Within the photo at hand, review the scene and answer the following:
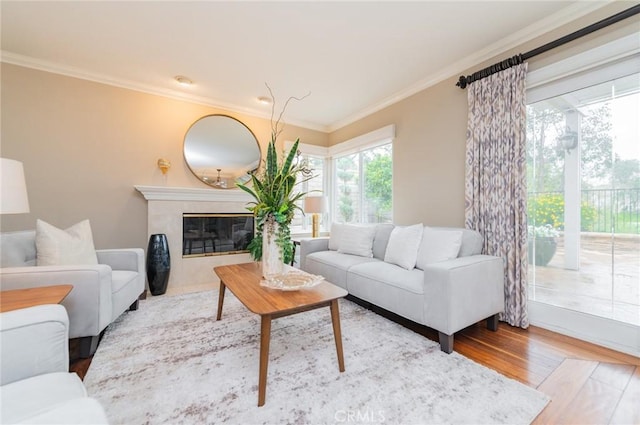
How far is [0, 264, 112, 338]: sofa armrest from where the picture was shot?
5.14 feet

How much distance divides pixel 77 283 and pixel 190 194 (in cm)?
192

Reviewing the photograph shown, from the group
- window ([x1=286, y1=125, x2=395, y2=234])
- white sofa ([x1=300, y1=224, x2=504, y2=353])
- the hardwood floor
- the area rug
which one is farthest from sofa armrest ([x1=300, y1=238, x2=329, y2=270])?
the hardwood floor

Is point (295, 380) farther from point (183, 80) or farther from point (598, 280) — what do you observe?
point (183, 80)

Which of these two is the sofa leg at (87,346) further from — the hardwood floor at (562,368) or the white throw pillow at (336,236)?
the white throw pillow at (336,236)

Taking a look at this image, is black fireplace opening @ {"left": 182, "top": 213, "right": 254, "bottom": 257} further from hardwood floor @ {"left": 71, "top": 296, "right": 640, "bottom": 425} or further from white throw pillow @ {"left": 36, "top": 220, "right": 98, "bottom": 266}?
hardwood floor @ {"left": 71, "top": 296, "right": 640, "bottom": 425}

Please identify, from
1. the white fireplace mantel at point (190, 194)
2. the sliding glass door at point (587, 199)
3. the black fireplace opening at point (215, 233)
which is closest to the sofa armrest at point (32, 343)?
the white fireplace mantel at point (190, 194)

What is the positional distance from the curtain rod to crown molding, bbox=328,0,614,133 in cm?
13

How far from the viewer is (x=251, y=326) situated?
2164 mm

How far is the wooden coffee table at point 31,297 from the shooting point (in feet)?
3.87

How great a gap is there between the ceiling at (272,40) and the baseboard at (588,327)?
2.30m

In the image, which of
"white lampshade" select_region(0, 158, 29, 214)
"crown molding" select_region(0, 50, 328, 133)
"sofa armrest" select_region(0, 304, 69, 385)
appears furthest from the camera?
"crown molding" select_region(0, 50, 328, 133)

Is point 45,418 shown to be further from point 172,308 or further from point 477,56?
point 477,56

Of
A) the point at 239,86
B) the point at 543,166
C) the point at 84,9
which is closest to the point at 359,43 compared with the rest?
the point at 239,86

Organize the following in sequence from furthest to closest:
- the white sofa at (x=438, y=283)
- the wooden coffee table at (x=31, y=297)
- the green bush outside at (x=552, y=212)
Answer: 1. the green bush outside at (x=552, y=212)
2. the white sofa at (x=438, y=283)
3. the wooden coffee table at (x=31, y=297)
